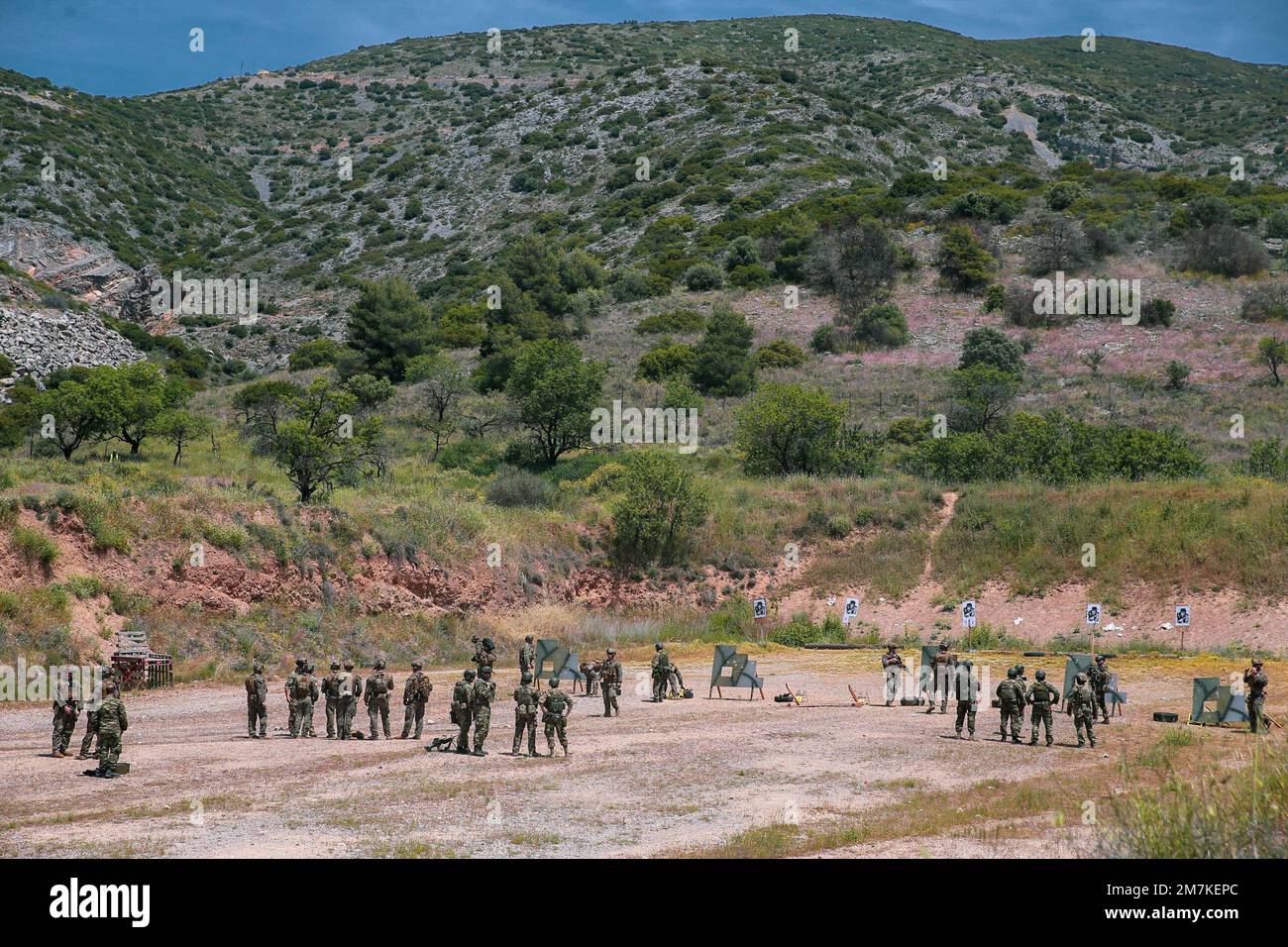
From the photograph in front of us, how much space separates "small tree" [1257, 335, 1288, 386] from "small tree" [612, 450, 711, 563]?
120 ft

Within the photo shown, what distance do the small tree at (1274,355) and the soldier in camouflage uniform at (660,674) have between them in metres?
50.5

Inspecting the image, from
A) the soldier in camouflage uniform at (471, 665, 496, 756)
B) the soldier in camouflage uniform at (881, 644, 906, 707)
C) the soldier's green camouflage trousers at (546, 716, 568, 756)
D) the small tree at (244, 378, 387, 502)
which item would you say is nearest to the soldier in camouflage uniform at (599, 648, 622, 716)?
the soldier's green camouflage trousers at (546, 716, 568, 756)

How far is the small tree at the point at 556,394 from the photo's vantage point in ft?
186

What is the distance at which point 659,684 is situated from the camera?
28.9 meters

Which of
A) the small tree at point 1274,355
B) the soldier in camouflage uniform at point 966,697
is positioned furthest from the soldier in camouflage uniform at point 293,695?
the small tree at point 1274,355

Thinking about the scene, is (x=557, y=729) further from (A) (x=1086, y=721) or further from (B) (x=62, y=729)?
(A) (x=1086, y=721)

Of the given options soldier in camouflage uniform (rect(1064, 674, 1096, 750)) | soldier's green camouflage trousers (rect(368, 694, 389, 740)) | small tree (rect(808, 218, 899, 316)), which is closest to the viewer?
soldier in camouflage uniform (rect(1064, 674, 1096, 750))

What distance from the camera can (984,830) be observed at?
13883 mm

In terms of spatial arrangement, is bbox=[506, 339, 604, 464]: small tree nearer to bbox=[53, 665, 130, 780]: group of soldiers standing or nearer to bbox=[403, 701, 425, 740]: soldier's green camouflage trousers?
bbox=[403, 701, 425, 740]: soldier's green camouflage trousers

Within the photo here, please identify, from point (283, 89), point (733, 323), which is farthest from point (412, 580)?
point (283, 89)

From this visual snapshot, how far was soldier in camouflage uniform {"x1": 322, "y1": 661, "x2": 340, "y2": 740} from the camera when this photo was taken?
22.2 m

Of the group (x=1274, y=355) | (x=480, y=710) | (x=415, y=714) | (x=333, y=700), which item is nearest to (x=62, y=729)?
(x=333, y=700)

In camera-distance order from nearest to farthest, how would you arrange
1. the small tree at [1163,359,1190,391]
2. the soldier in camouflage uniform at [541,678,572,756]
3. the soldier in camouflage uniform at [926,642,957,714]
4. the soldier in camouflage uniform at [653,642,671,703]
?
the soldier in camouflage uniform at [541,678,572,756] → the soldier in camouflage uniform at [926,642,957,714] → the soldier in camouflage uniform at [653,642,671,703] → the small tree at [1163,359,1190,391]

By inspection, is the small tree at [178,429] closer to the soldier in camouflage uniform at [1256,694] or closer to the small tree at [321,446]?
the small tree at [321,446]
